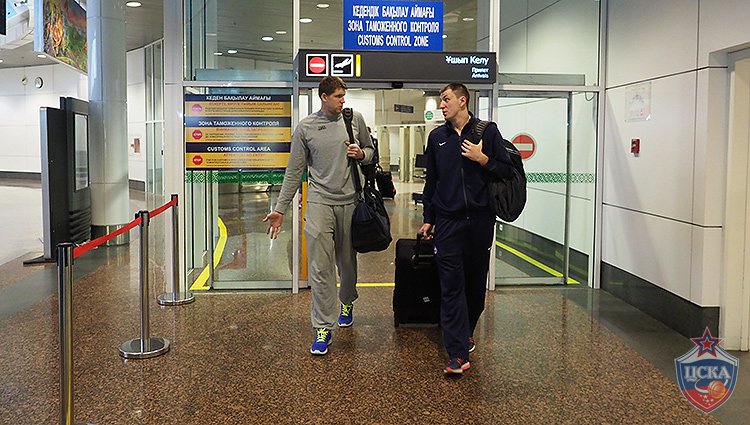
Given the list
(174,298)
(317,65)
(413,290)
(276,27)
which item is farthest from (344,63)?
(174,298)

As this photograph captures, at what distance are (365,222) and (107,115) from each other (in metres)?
6.28

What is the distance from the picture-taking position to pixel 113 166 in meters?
9.56

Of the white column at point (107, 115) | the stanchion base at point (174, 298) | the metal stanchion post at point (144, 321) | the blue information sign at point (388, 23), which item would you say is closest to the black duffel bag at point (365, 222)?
the metal stanchion post at point (144, 321)

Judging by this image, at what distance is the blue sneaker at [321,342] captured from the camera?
451cm

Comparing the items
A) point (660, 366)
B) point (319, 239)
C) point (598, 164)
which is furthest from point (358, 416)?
point (598, 164)

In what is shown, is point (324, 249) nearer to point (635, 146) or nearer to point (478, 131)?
point (478, 131)

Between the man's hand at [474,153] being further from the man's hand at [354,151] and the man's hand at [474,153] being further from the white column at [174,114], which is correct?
the white column at [174,114]

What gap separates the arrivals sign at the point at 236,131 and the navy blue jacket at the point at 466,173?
2.46m

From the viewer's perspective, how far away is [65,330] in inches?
124

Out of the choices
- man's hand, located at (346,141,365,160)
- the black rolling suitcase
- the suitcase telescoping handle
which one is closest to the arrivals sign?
the black rolling suitcase

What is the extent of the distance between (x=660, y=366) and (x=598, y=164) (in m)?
2.66

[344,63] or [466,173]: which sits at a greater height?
[344,63]

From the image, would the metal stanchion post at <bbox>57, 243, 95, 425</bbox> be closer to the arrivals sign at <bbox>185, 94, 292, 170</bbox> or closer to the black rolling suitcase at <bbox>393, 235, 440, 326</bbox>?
the black rolling suitcase at <bbox>393, 235, 440, 326</bbox>

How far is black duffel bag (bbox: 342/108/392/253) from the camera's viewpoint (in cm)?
457
